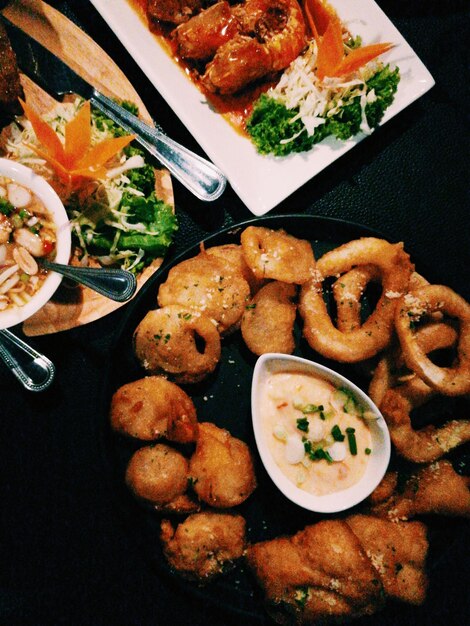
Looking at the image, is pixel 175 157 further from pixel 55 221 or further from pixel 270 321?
pixel 270 321

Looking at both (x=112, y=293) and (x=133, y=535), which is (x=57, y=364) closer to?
(x=112, y=293)

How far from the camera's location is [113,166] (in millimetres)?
2545

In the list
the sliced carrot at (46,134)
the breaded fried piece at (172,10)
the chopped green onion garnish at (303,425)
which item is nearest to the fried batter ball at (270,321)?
the chopped green onion garnish at (303,425)

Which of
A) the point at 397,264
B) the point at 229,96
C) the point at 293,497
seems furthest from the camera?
the point at 229,96

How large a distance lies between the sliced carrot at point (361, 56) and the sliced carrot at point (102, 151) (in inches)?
48.4

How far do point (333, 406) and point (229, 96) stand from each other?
1757mm

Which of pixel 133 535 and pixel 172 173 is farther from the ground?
pixel 172 173

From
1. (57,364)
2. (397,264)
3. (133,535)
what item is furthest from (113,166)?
(133,535)

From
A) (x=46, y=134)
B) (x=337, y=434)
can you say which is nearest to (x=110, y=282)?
(x=46, y=134)

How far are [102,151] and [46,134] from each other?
0.24 m

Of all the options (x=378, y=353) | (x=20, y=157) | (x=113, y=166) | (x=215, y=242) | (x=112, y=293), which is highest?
(x=20, y=157)

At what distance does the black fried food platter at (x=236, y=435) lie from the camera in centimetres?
235

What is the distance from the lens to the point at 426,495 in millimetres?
2408

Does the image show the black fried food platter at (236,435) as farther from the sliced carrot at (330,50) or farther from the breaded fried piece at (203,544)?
the sliced carrot at (330,50)
